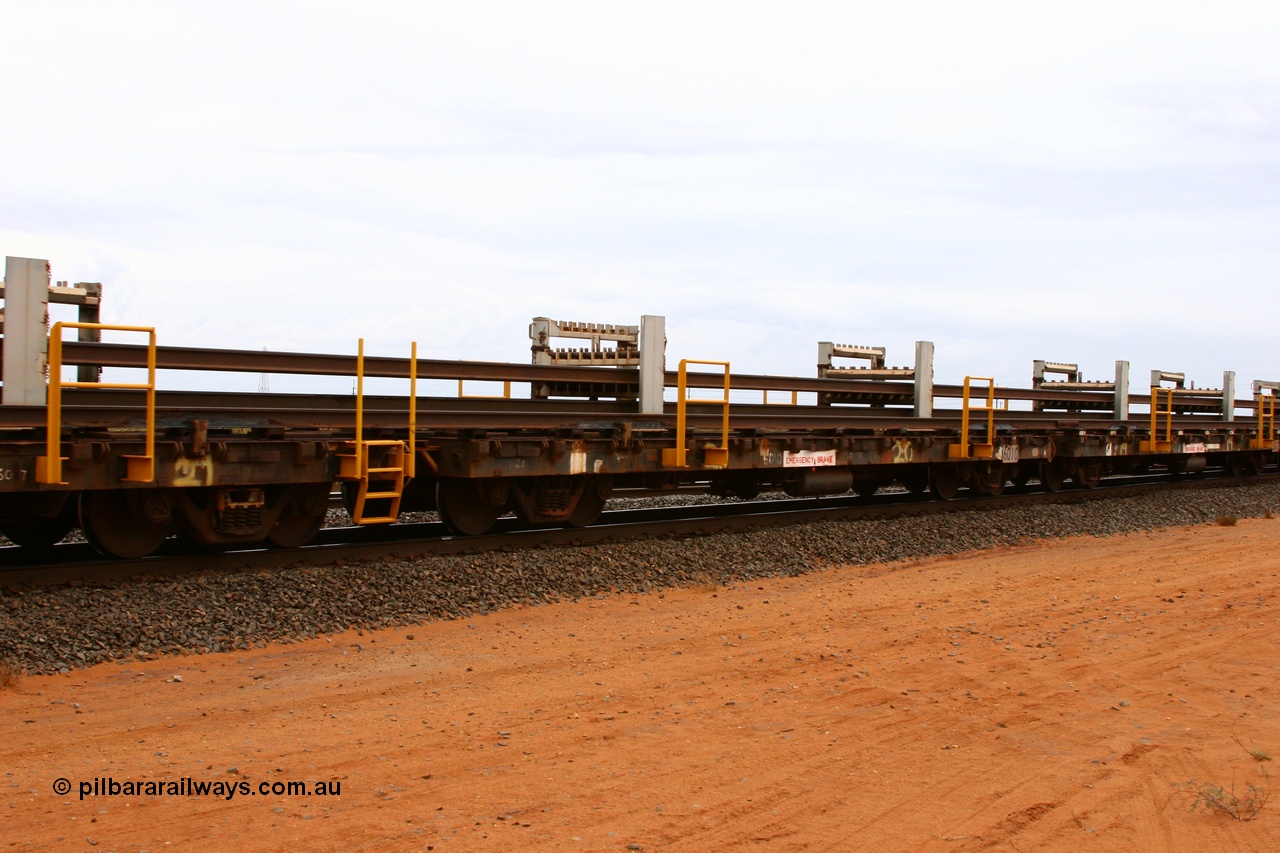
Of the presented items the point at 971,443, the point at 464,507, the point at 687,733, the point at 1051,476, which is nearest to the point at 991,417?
the point at 971,443

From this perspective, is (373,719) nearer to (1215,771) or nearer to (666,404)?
(1215,771)

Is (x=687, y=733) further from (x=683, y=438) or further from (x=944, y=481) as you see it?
(x=944, y=481)

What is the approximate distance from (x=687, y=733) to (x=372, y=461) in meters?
4.59

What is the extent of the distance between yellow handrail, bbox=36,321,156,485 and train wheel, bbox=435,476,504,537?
126 inches

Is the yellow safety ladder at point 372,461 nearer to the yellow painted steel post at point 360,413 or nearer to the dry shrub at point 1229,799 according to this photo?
the yellow painted steel post at point 360,413

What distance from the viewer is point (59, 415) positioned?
731cm

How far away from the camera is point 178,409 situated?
851 cm

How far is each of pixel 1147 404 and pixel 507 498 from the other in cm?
1801

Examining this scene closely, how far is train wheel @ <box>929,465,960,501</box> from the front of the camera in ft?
54.0

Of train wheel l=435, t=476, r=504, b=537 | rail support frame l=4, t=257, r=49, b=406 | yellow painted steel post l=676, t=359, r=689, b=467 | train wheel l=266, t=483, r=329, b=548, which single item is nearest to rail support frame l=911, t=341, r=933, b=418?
yellow painted steel post l=676, t=359, r=689, b=467

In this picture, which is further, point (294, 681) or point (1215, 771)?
point (294, 681)

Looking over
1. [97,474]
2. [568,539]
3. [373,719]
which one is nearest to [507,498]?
[568,539]

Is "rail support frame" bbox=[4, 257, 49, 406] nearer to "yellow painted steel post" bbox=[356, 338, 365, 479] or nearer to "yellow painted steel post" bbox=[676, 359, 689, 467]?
"yellow painted steel post" bbox=[356, 338, 365, 479]

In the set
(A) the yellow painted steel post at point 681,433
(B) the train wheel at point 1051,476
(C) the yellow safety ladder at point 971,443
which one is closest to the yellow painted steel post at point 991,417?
(C) the yellow safety ladder at point 971,443
